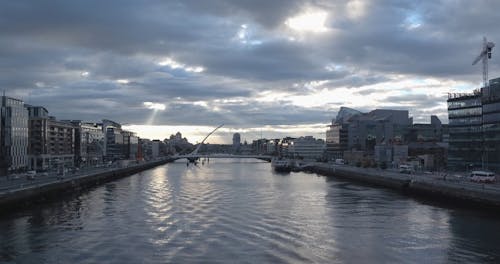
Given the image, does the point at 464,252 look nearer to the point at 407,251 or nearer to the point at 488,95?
the point at 407,251

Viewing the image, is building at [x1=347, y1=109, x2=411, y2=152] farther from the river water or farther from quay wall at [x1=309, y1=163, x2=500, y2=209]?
the river water

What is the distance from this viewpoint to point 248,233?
28.4 meters

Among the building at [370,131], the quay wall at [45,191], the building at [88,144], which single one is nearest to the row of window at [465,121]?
the quay wall at [45,191]

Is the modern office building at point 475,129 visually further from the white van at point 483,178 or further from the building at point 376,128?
the building at point 376,128

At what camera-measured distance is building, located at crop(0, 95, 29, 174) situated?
93.9 m

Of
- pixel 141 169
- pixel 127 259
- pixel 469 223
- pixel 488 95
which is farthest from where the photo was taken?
pixel 141 169

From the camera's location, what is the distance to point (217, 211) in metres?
38.4

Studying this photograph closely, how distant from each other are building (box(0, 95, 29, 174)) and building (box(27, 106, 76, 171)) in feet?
30.4

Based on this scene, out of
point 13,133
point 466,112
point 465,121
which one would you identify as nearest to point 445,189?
point 465,121

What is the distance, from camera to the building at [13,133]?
308 ft

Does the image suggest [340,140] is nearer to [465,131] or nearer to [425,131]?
[425,131]

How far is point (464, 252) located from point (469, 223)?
908 cm

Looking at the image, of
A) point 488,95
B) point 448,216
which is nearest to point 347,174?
point 488,95

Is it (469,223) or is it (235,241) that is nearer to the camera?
(235,241)
